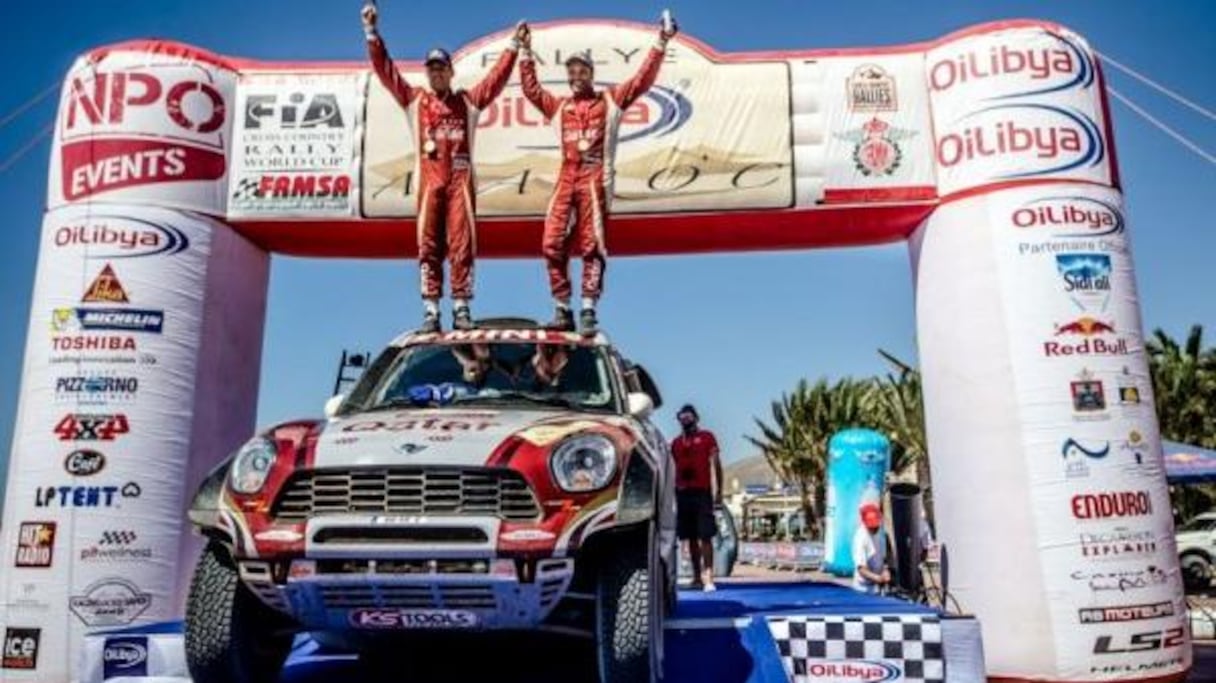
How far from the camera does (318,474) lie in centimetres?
323

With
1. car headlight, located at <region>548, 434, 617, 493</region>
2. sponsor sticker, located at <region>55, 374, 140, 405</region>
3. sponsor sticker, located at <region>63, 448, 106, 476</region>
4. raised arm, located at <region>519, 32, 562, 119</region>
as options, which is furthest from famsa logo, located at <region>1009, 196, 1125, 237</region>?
sponsor sticker, located at <region>63, 448, 106, 476</region>

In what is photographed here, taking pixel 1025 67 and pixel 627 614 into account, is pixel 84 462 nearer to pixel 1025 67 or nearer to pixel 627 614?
pixel 627 614

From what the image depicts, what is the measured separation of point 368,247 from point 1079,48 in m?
6.60

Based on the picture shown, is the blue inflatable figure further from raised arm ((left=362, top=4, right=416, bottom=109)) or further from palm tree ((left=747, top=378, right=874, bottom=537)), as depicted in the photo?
palm tree ((left=747, top=378, right=874, bottom=537))

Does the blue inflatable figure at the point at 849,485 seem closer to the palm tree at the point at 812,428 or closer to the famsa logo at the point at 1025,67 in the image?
the famsa logo at the point at 1025,67

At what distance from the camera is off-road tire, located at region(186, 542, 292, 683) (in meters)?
3.29

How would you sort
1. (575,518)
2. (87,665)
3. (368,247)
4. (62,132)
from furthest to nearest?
(368,247), (62,132), (87,665), (575,518)

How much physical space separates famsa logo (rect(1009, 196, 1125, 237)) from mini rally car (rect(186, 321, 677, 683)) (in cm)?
521

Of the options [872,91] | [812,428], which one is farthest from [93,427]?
[812,428]

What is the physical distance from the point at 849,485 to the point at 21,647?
31.6 feet

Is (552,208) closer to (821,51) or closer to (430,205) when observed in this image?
(430,205)

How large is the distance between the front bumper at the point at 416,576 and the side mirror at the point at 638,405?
1160mm

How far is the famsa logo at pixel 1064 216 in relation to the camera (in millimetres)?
Result: 7430

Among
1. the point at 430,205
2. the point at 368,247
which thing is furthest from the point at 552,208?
the point at 368,247
